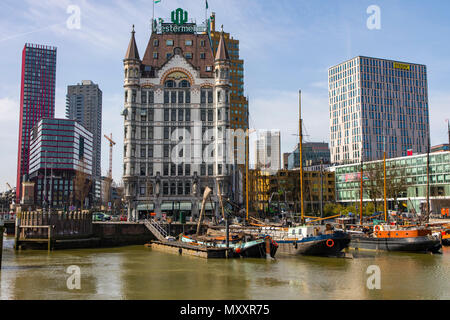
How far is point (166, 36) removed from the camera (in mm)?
113312

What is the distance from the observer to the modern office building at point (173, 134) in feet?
337

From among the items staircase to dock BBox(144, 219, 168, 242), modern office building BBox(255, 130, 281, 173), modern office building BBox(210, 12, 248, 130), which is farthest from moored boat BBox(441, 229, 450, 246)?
modern office building BBox(210, 12, 248, 130)

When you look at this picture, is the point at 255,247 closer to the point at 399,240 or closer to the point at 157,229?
the point at 399,240

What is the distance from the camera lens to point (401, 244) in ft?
206

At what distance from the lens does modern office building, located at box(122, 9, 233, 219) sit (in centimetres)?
10269

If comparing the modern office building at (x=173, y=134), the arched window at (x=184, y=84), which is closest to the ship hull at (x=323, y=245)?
the modern office building at (x=173, y=134)

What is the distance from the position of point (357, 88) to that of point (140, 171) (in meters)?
128

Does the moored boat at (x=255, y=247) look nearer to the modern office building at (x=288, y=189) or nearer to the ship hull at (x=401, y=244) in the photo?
the ship hull at (x=401, y=244)

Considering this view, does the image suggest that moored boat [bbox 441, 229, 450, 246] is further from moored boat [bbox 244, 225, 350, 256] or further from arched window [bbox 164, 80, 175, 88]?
arched window [bbox 164, 80, 175, 88]

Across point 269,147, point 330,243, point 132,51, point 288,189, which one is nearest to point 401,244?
point 330,243

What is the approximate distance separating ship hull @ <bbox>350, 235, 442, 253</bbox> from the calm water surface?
67.6 inches

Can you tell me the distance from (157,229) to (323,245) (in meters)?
34.9

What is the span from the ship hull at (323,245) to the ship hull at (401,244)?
32.3ft
